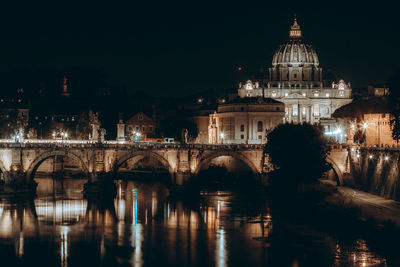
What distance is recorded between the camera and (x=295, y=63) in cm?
14662

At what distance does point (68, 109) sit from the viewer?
112 meters

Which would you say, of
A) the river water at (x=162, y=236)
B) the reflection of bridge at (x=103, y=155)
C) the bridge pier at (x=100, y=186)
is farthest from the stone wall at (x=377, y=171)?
the bridge pier at (x=100, y=186)

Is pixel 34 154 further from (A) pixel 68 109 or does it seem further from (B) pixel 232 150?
(A) pixel 68 109

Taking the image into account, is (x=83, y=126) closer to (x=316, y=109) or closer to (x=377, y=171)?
(x=316, y=109)

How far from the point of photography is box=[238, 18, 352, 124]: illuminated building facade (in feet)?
445

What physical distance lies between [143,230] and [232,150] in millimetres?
23006

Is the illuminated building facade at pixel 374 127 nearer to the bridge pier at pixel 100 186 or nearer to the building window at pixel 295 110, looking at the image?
the bridge pier at pixel 100 186

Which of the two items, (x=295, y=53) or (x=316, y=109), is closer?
(x=316, y=109)

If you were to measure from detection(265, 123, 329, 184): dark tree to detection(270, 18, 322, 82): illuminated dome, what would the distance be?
74.3 meters

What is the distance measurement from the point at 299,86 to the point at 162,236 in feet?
319

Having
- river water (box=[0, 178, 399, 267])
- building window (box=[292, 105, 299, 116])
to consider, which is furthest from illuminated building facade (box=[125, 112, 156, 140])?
river water (box=[0, 178, 399, 267])

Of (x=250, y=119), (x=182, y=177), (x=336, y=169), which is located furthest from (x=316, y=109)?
(x=182, y=177)

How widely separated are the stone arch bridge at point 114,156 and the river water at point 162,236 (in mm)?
4276

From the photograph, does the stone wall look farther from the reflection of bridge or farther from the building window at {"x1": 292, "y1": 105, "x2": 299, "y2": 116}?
the building window at {"x1": 292, "y1": 105, "x2": 299, "y2": 116}
